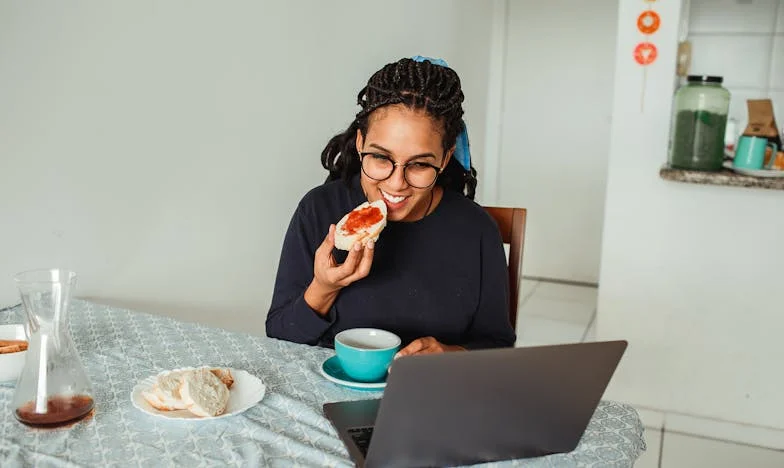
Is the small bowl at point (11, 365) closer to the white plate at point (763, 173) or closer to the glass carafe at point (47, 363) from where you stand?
the glass carafe at point (47, 363)

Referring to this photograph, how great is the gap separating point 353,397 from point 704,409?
81.9 inches

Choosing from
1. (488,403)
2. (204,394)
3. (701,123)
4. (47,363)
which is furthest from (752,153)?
(47,363)

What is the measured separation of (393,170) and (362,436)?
1.88 feet

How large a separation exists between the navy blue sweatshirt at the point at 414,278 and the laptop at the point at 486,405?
1.68ft

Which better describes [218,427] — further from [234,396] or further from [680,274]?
[680,274]

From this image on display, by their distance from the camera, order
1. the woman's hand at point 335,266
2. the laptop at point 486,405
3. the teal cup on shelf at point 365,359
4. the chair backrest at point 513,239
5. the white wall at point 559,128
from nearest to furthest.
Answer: the laptop at point 486,405 → the teal cup on shelf at point 365,359 → the woman's hand at point 335,266 → the chair backrest at point 513,239 → the white wall at point 559,128

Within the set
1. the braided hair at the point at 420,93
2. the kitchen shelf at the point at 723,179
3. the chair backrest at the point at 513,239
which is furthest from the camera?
Answer: the kitchen shelf at the point at 723,179

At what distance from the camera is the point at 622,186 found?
9.21ft

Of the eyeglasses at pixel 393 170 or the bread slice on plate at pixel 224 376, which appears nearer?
the bread slice on plate at pixel 224 376

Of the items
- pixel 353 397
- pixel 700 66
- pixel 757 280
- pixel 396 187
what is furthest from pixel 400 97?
pixel 700 66

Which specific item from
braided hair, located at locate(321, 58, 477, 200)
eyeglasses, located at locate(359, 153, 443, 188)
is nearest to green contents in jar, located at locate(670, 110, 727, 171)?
braided hair, located at locate(321, 58, 477, 200)

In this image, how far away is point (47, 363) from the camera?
3.34ft

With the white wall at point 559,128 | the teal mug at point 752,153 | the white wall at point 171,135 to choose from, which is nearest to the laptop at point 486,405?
the white wall at point 171,135

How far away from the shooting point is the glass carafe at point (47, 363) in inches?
39.9
